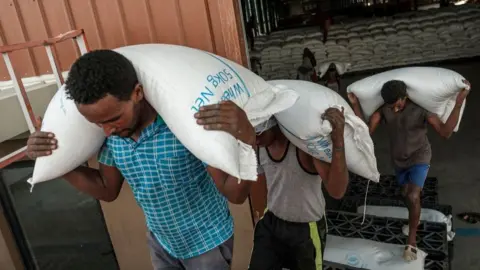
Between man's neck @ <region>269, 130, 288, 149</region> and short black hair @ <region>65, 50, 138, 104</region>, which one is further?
man's neck @ <region>269, 130, 288, 149</region>

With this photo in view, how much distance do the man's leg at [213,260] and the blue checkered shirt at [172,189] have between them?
2 centimetres

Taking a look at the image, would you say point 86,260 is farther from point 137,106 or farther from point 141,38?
point 137,106

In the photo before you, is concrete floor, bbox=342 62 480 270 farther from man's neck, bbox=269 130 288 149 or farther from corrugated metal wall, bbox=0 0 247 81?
corrugated metal wall, bbox=0 0 247 81

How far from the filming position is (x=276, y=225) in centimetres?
223

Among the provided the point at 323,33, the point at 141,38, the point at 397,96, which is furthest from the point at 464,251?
the point at 323,33

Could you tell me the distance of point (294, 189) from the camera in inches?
84.3

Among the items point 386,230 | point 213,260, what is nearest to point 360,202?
point 386,230

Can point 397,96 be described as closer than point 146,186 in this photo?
No

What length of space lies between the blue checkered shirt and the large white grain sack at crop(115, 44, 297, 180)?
0.11 meters

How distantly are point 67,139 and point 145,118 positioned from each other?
1.28ft

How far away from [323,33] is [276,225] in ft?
24.5

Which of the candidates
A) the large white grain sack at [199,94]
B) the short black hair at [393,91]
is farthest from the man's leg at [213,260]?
the short black hair at [393,91]

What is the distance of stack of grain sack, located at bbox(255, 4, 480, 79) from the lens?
27.4 ft

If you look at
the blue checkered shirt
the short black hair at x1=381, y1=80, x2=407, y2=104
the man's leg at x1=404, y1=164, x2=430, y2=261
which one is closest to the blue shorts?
the man's leg at x1=404, y1=164, x2=430, y2=261
